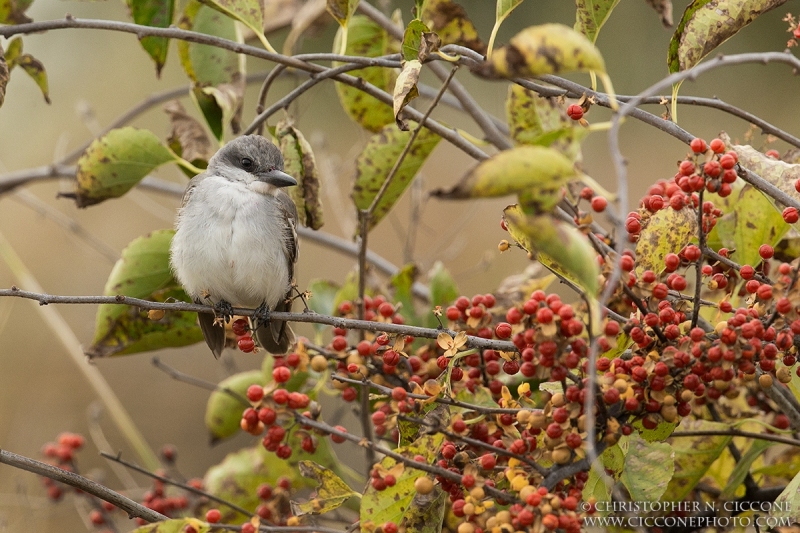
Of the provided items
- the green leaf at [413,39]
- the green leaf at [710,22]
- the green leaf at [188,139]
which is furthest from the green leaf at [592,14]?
the green leaf at [188,139]

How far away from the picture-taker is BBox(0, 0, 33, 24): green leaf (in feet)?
8.91

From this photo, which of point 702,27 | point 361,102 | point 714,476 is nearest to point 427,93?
point 361,102

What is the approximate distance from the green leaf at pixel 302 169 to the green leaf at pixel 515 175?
1.33 meters

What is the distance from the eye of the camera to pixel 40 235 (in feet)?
23.2

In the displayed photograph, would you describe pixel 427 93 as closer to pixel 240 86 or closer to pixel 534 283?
pixel 240 86

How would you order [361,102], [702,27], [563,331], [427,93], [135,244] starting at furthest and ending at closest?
1. [427,93]
2. [361,102]
3. [135,244]
4. [702,27]
5. [563,331]

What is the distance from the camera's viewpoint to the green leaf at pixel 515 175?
1.28 m

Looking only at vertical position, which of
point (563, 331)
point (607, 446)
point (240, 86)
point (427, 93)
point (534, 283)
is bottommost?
point (607, 446)

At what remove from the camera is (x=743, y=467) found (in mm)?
2244

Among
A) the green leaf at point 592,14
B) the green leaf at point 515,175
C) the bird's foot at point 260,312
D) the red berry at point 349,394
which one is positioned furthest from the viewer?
the bird's foot at point 260,312

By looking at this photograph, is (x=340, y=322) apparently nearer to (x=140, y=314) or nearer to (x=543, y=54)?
(x=140, y=314)

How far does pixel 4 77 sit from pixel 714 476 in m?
2.44

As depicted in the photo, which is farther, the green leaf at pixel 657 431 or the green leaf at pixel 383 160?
the green leaf at pixel 383 160

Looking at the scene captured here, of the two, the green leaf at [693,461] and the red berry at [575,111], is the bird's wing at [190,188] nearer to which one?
the red berry at [575,111]
